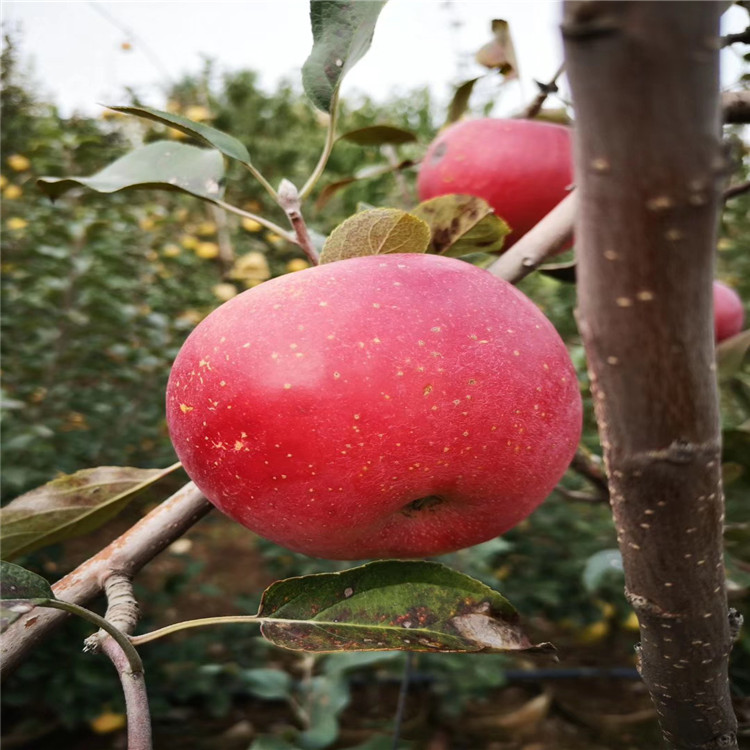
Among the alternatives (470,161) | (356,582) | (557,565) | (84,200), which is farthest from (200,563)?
(356,582)

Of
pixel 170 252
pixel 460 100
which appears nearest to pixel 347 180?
pixel 460 100

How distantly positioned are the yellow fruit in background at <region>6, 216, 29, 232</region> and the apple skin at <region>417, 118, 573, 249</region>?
1.11 m

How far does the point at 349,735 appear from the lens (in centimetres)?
142

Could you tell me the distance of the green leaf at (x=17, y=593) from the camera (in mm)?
332

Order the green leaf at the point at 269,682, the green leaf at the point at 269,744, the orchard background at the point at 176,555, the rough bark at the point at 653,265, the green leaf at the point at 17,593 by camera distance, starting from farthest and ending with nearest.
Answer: the orchard background at the point at 176,555
the green leaf at the point at 269,682
the green leaf at the point at 269,744
the green leaf at the point at 17,593
the rough bark at the point at 653,265

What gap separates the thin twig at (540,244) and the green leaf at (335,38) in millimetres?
183

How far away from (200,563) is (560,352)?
127 centimetres

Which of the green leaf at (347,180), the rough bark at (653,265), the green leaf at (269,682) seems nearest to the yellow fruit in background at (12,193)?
the green leaf at (347,180)

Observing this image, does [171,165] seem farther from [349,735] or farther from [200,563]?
[349,735]

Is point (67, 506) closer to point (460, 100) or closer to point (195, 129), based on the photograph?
point (195, 129)

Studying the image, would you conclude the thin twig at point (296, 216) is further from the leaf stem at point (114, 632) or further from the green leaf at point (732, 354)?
the green leaf at point (732, 354)

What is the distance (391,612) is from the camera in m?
0.38

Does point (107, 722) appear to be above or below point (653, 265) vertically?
below

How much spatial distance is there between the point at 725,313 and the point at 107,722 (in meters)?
1.33
